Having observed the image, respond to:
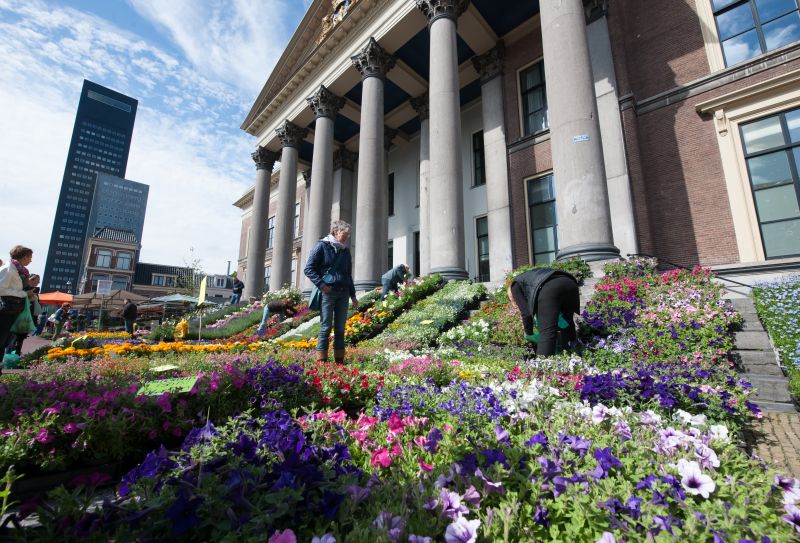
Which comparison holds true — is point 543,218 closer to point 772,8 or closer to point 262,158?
point 772,8

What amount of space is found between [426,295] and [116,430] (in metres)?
9.05

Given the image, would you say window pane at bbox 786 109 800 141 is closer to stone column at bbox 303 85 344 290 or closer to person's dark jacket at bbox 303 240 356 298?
person's dark jacket at bbox 303 240 356 298

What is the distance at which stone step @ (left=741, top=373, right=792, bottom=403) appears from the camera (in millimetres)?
4203

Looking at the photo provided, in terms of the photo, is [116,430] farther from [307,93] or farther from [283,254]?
[307,93]

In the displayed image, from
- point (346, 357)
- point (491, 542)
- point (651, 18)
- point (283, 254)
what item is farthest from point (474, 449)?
point (283, 254)

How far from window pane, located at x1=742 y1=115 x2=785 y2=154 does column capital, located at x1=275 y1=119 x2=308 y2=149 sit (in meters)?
19.7

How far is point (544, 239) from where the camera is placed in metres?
14.0

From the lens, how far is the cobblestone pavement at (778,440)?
268cm

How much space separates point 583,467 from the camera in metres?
1.71

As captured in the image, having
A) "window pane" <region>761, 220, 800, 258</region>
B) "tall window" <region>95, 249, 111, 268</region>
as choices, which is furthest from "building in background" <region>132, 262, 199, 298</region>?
"window pane" <region>761, 220, 800, 258</region>

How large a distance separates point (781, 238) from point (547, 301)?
9.80 m

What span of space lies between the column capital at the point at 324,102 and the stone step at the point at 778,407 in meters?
18.5

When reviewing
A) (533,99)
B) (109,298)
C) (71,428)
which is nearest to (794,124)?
(533,99)

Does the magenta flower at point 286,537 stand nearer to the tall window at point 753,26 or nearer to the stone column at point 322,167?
the stone column at point 322,167
